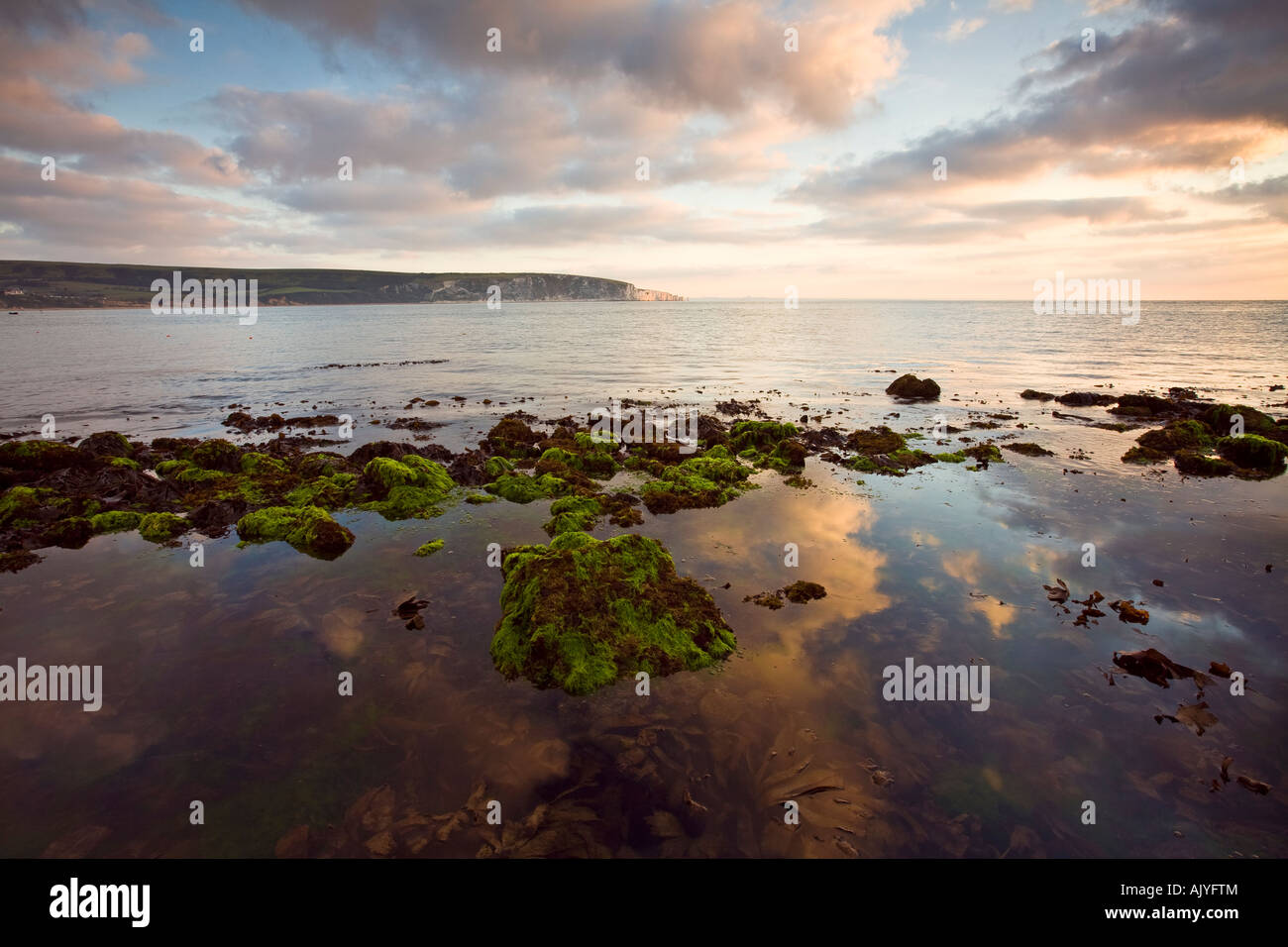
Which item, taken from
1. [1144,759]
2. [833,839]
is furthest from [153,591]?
[1144,759]

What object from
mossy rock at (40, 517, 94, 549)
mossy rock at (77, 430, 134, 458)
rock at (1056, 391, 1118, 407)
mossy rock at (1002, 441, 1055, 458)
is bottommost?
mossy rock at (40, 517, 94, 549)

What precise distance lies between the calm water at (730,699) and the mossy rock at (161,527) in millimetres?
440

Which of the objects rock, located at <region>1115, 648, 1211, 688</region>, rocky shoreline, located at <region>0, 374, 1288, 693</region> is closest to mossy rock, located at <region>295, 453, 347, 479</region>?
rocky shoreline, located at <region>0, 374, 1288, 693</region>

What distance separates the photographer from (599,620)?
905 cm

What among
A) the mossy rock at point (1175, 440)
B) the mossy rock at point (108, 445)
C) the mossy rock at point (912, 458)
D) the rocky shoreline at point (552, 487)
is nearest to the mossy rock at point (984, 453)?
the rocky shoreline at point (552, 487)

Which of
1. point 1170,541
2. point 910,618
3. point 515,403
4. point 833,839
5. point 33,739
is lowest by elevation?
point 833,839

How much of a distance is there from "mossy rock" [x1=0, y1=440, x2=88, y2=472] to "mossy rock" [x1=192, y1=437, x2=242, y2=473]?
10.0ft

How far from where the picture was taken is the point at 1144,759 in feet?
21.8

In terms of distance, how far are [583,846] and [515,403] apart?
29.0 meters

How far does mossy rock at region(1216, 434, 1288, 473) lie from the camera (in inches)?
719

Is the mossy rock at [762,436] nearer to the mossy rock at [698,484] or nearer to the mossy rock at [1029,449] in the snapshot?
the mossy rock at [698,484]

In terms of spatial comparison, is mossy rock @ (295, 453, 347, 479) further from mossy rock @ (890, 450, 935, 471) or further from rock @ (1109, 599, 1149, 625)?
rock @ (1109, 599, 1149, 625)

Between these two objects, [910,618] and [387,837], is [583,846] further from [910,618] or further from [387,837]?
[910,618]

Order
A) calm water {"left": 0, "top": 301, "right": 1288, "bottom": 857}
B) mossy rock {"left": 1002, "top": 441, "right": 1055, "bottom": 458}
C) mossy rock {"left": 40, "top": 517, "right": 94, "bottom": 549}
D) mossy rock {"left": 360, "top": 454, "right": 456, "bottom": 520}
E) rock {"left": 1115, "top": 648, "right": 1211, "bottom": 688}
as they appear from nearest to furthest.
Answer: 1. calm water {"left": 0, "top": 301, "right": 1288, "bottom": 857}
2. rock {"left": 1115, "top": 648, "right": 1211, "bottom": 688}
3. mossy rock {"left": 40, "top": 517, "right": 94, "bottom": 549}
4. mossy rock {"left": 360, "top": 454, "right": 456, "bottom": 520}
5. mossy rock {"left": 1002, "top": 441, "right": 1055, "bottom": 458}
